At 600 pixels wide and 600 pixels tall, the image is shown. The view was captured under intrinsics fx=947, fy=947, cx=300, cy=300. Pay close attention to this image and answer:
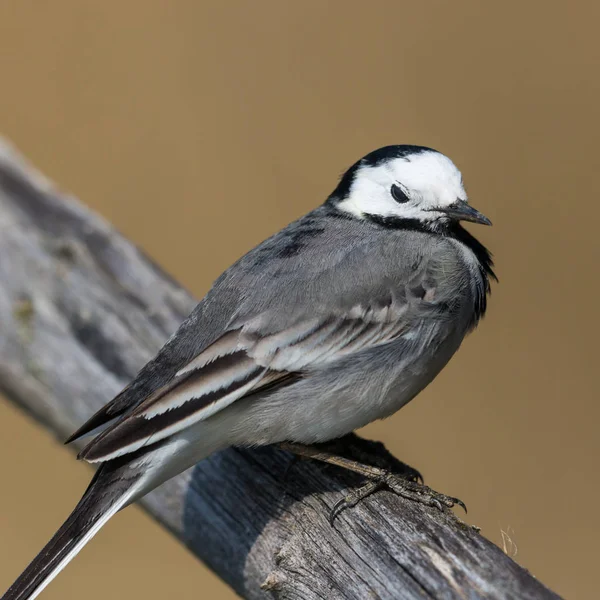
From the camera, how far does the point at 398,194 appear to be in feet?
15.3

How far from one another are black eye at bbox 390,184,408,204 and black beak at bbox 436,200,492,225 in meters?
0.18

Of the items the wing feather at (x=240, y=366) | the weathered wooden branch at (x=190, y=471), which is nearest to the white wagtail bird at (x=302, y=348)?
the wing feather at (x=240, y=366)

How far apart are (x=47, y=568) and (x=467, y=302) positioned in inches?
86.2

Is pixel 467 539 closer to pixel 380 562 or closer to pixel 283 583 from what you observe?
pixel 380 562

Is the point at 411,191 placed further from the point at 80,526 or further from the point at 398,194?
the point at 80,526

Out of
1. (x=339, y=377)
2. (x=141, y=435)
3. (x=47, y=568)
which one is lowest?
(x=47, y=568)

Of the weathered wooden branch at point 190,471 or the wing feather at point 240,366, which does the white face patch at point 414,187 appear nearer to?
the wing feather at point 240,366

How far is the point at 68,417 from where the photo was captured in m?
4.87

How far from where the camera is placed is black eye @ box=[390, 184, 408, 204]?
4.64m

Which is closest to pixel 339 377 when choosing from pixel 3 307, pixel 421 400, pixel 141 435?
pixel 141 435

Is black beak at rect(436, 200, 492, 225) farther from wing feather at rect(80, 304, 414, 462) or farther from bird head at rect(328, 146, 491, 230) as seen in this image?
wing feather at rect(80, 304, 414, 462)

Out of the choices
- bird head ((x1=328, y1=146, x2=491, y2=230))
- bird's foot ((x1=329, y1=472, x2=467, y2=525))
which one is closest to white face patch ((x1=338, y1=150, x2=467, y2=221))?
bird head ((x1=328, y1=146, x2=491, y2=230))

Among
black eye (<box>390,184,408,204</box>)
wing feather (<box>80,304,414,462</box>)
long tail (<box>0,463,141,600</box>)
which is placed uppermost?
black eye (<box>390,184,408,204</box>)

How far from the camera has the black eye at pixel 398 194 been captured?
464cm
